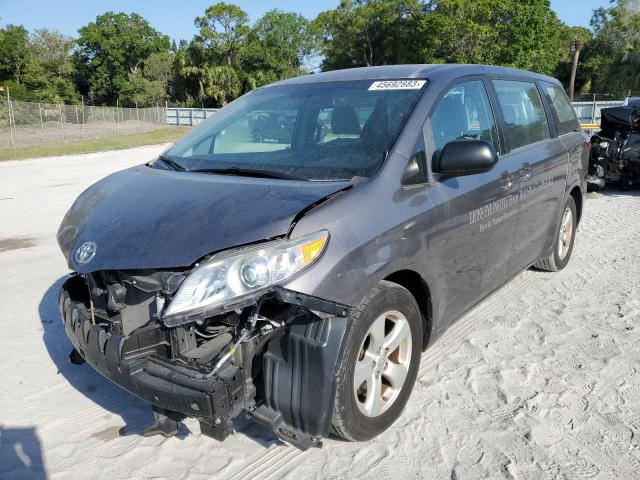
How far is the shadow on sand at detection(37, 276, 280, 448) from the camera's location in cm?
291

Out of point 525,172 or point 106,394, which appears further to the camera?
point 525,172

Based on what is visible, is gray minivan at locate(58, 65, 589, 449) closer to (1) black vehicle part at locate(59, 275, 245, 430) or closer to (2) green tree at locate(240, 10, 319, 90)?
(1) black vehicle part at locate(59, 275, 245, 430)

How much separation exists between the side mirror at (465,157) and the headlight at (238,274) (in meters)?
1.10

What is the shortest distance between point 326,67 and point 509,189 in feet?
201

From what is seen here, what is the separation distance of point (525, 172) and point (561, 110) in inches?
60.6

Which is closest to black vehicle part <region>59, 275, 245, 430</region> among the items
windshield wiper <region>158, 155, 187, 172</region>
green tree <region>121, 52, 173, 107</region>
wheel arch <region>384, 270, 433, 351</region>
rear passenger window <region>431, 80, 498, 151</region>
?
wheel arch <region>384, 270, 433, 351</region>

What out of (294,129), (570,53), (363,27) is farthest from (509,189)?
(570,53)

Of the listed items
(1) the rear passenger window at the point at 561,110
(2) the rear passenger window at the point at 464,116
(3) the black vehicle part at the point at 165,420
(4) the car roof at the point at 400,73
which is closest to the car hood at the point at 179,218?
(3) the black vehicle part at the point at 165,420

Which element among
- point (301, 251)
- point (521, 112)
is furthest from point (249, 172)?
point (521, 112)

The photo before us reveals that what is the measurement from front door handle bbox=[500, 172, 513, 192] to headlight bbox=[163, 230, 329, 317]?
Answer: 6.29 ft

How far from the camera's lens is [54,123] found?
28875 mm

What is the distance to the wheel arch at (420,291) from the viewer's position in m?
2.84

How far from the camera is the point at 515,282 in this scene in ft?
17.1

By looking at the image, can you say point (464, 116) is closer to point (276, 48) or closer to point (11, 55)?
point (276, 48)
